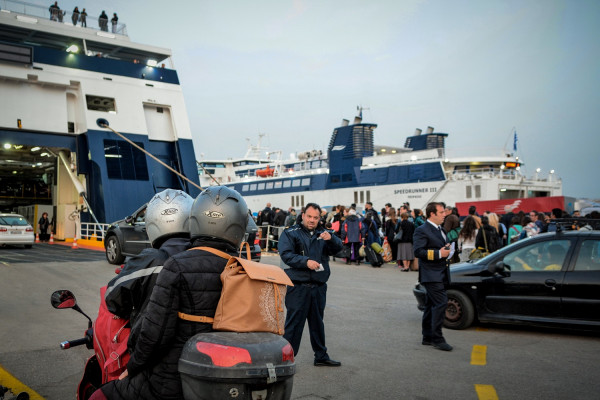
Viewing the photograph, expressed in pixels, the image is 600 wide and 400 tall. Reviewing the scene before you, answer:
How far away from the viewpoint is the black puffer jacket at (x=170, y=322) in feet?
7.73

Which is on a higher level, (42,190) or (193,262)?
(42,190)

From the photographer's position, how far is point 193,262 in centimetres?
242

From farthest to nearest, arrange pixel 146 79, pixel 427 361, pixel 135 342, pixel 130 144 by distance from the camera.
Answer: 1. pixel 146 79
2. pixel 130 144
3. pixel 427 361
4. pixel 135 342

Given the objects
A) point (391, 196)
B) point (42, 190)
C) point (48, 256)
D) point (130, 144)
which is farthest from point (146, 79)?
point (391, 196)

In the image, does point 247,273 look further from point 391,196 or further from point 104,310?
point 391,196

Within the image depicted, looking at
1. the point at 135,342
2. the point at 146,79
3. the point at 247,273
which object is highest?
the point at 146,79

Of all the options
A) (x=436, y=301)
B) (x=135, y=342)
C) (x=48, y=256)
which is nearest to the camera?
(x=135, y=342)

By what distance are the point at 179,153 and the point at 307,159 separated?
2303 cm

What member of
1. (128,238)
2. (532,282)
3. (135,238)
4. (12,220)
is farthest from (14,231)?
(532,282)

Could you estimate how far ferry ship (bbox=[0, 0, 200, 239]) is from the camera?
64.2 ft

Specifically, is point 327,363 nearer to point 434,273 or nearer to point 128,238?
point 434,273

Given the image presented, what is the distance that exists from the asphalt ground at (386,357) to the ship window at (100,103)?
539 inches

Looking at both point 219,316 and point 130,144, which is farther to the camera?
point 130,144

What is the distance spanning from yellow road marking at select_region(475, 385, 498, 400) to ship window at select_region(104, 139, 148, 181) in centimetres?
1816
